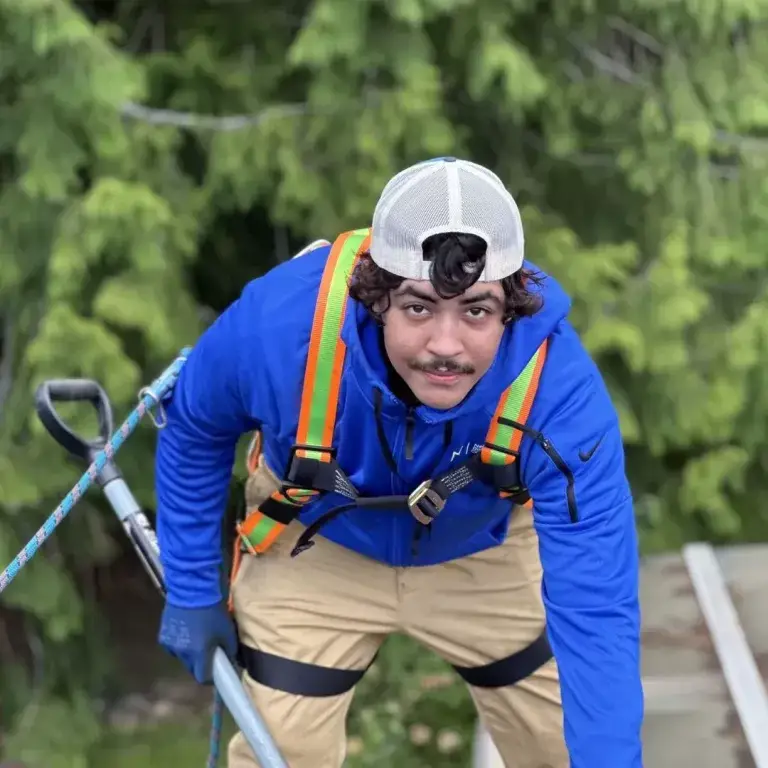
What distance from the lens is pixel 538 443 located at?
6.22 feet

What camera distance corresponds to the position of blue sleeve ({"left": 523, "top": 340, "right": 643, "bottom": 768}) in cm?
188

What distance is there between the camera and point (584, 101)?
3.79 meters

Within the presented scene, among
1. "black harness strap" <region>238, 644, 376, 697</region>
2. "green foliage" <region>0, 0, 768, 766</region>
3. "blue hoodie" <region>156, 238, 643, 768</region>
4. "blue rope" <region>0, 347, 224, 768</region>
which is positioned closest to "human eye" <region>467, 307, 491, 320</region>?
"blue hoodie" <region>156, 238, 643, 768</region>

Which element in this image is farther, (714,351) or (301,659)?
(714,351)

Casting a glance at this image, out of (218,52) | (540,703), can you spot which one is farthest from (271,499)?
(218,52)

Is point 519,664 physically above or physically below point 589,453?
below

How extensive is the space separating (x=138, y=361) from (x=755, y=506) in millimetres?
3085

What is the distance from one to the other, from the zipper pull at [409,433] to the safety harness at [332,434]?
0.07 metres

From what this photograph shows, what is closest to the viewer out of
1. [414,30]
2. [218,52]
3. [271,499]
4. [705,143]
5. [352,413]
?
[352,413]

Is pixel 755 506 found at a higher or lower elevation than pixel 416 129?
lower

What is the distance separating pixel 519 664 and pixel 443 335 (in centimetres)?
105

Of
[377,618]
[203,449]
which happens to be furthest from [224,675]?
[203,449]

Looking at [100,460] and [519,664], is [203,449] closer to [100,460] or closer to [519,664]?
[100,460]

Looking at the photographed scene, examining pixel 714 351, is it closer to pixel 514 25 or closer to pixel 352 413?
pixel 514 25
